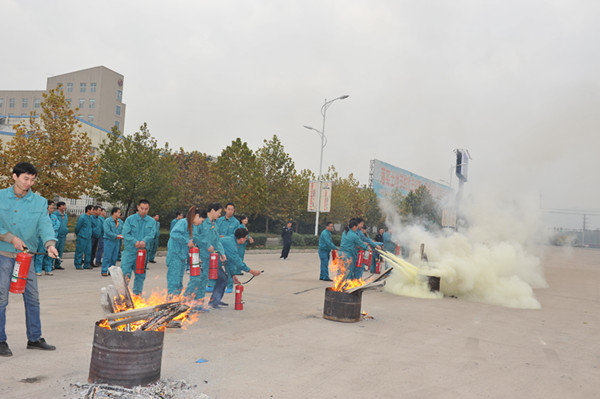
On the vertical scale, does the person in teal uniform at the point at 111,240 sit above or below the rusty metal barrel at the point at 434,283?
above

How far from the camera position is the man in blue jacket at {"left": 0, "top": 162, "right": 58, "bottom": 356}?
454cm

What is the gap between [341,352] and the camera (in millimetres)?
5625

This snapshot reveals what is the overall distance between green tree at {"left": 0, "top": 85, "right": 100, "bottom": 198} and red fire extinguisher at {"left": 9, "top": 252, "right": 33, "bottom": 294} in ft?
45.9

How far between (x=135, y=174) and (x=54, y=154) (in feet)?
25.5

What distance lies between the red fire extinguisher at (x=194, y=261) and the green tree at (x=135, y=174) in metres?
18.9

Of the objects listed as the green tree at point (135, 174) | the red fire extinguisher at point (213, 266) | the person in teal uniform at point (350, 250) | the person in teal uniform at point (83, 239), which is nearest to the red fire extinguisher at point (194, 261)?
the red fire extinguisher at point (213, 266)

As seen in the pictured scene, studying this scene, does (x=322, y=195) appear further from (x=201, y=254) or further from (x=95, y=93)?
(x=95, y=93)

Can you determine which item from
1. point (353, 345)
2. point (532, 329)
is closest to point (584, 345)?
point (532, 329)

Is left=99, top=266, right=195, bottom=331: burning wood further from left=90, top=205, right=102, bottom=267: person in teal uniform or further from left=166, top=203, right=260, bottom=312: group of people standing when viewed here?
left=90, top=205, right=102, bottom=267: person in teal uniform

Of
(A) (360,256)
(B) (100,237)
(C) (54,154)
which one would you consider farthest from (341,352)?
(C) (54,154)

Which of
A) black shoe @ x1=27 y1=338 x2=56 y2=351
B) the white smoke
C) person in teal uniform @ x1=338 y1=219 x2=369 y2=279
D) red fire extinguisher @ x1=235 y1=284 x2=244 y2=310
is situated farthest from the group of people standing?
the white smoke

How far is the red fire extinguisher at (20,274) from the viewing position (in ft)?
14.6

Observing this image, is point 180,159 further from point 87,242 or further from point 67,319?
point 67,319

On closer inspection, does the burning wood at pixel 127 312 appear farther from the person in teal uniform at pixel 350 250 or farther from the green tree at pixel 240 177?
the green tree at pixel 240 177
